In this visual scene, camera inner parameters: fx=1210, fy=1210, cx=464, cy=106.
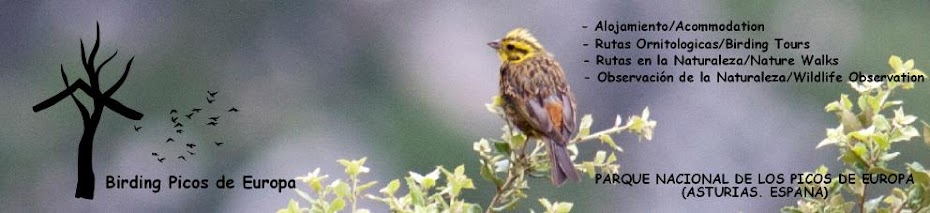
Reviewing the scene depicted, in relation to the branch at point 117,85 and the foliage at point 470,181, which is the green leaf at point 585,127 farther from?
the branch at point 117,85

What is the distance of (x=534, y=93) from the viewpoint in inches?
83.6

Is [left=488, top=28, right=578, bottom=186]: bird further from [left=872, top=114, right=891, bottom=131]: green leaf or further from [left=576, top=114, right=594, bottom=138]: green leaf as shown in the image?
[left=872, top=114, right=891, bottom=131]: green leaf

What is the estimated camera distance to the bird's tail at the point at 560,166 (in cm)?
168

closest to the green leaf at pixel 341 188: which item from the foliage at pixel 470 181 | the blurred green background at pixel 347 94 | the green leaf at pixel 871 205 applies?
the foliage at pixel 470 181

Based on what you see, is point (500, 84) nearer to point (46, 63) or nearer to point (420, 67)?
point (420, 67)

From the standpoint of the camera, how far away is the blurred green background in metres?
2.87

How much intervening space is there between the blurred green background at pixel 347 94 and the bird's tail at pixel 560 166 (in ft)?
3.13

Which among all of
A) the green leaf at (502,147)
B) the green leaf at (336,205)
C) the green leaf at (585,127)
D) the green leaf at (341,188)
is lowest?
the green leaf at (336,205)

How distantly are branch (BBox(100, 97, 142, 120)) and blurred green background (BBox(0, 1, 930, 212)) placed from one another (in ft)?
0.06

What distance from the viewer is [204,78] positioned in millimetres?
3146

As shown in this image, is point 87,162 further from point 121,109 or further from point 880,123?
point 880,123

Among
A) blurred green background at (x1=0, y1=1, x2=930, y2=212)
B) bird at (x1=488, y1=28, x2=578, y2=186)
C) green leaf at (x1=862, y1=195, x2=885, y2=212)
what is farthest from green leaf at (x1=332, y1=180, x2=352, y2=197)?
blurred green background at (x1=0, y1=1, x2=930, y2=212)

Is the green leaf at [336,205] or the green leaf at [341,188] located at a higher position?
the green leaf at [341,188]

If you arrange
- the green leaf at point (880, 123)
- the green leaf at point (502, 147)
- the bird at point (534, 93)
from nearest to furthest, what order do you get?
the green leaf at point (880, 123), the green leaf at point (502, 147), the bird at point (534, 93)
